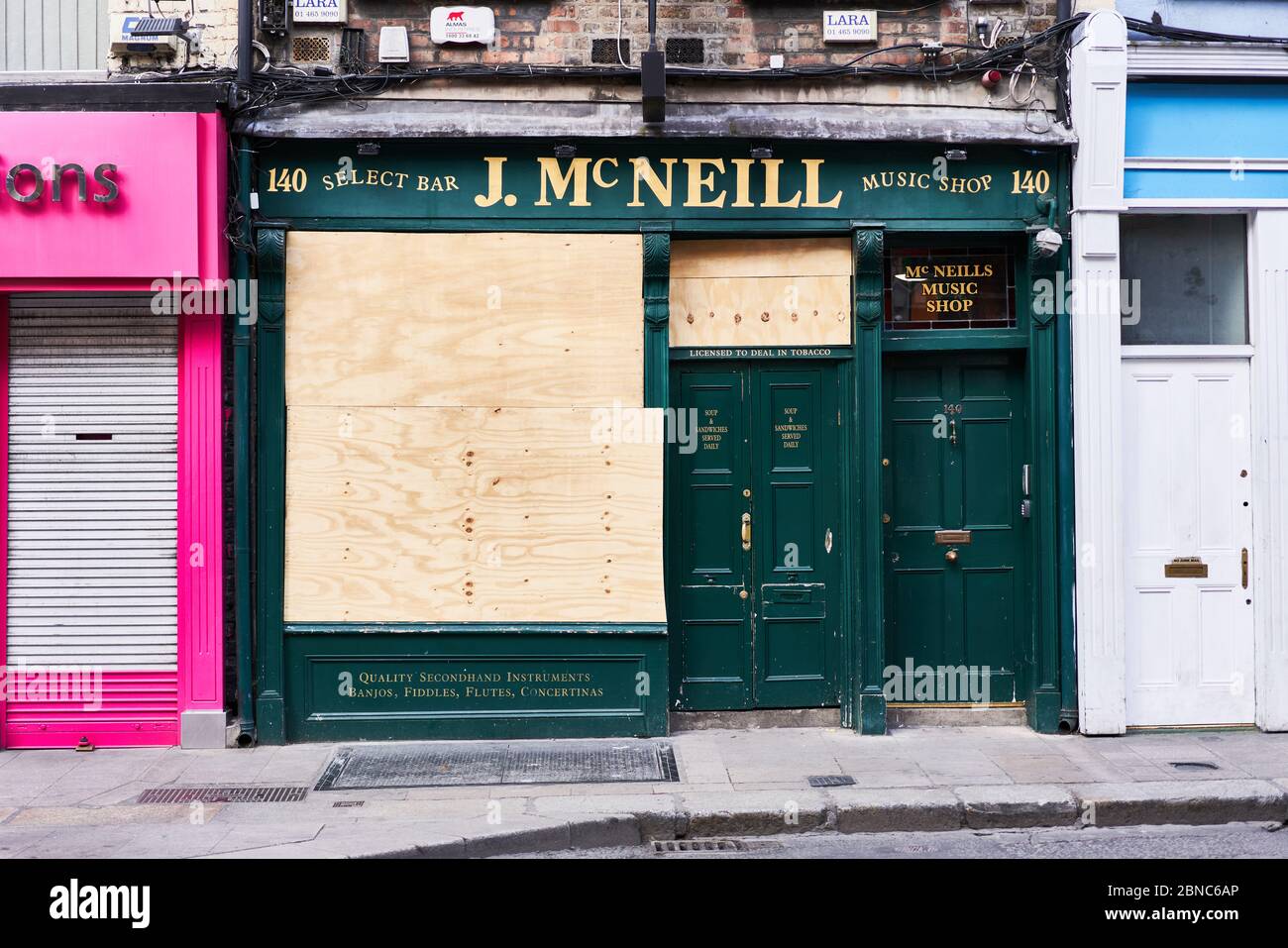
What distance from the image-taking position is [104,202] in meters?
7.73

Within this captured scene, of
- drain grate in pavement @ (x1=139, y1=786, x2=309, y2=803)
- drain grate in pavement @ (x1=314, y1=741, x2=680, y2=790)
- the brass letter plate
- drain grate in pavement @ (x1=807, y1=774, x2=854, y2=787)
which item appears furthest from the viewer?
the brass letter plate

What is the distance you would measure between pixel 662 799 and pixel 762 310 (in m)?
3.41

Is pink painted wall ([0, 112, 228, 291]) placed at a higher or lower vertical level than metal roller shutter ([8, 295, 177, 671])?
higher

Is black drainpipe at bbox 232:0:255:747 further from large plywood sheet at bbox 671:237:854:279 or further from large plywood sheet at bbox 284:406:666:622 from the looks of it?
large plywood sheet at bbox 671:237:854:279

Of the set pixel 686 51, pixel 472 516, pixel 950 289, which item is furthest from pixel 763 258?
pixel 472 516

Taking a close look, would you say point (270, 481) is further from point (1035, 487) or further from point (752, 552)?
point (1035, 487)

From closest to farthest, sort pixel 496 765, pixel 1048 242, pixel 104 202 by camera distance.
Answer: pixel 496 765 < pixel 104 202 < pixel 1048 242

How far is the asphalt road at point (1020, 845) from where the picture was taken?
20.5ft

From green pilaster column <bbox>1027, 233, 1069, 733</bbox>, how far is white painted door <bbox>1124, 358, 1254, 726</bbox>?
19.3 inches

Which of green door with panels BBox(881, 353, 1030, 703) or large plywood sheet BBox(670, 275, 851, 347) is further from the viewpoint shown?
green door with panels BBox(881, 353, 1030, 703)

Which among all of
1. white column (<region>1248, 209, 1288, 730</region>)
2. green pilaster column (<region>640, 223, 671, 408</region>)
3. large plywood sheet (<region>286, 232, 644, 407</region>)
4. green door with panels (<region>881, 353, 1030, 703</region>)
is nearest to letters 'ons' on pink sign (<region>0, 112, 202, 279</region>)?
large plywood sheet (<region>286, 232, 644, 407</region>)

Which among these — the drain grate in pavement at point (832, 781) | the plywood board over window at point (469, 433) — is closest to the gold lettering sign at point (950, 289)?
the plywood board over window at point (469, 433)

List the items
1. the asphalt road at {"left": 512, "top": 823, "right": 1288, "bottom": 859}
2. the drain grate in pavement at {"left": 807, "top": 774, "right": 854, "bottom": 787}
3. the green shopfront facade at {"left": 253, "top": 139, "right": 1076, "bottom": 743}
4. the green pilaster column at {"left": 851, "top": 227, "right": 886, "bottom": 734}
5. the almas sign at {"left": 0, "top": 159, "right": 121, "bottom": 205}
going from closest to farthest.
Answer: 1. the asphalt road at {"left": 512, "top": 823, "right": 1288, "bottom": 859}
2. the drain grate in pavement at {"left": 807, "top": 774, "right": 854, "bottom": 787}
3. the almas sign at {"left": 0, "top": 159, "right": 121, "bottom": 205}
4. the green shopfront facade at {"left": 253, "top": 139, "right": 1076, "bottom": 743}
5. the green pilaster column at {"left": 851, "top": 227, "right": 886, "bottom": 734}

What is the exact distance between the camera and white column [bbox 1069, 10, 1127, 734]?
8.14m
